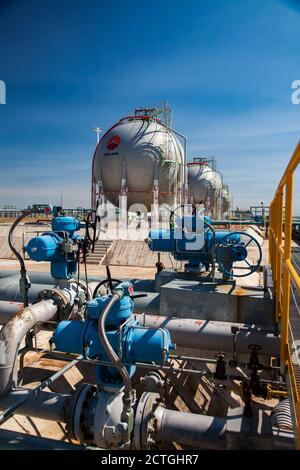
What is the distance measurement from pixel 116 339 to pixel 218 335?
63.1 inches

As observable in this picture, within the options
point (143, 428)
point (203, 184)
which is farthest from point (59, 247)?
point (203, 184)

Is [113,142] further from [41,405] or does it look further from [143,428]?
[143,428]

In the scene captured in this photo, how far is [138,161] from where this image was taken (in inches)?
833

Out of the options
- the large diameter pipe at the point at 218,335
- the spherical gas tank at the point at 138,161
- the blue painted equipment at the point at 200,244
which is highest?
the spherical gas tank at the point at 138,161

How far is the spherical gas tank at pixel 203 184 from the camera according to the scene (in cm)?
3534

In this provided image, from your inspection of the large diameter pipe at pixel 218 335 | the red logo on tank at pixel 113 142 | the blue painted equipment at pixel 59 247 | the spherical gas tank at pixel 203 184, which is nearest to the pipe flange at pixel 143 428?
the large diameter pipe at pixel 218 335

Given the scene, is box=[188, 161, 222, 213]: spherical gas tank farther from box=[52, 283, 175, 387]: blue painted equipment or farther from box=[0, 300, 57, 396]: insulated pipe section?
box=[52, 283, 175, 387]: blue painted equipment

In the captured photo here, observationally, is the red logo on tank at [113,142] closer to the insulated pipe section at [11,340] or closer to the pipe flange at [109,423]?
the insulated pipe section at [11,340]

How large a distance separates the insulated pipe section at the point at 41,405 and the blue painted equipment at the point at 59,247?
2.19 meters

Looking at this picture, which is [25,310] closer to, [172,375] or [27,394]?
[27,394]

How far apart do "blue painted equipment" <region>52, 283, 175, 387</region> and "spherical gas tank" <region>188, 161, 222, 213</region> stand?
30987mm

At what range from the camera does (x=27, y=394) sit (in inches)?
110

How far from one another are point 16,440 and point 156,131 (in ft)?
69.9
